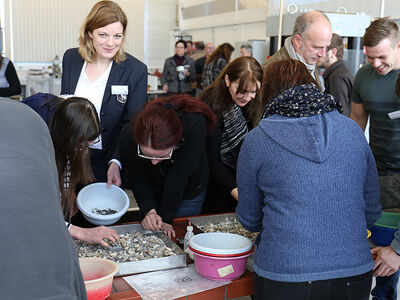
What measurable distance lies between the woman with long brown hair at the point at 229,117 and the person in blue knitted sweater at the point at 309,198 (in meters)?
0.81

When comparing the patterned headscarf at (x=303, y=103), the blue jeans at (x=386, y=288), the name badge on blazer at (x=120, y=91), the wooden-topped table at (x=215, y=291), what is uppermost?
the patterned headscarf at (x=303, y=103)

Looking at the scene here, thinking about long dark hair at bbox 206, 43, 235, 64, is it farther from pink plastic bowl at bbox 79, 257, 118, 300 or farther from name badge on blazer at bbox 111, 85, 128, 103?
pink plastic bowl at bbox 79, 257, 118, 300

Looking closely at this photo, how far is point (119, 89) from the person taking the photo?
92.6 inches

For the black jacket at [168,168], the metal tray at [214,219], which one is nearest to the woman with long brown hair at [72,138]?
the black jacket at [168,168]

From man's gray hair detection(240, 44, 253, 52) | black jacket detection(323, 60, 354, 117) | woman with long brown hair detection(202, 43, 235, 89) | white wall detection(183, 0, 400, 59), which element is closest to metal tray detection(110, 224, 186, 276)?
black jacket detection(323, 60, 354, 117)

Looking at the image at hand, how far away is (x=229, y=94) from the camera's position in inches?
92.7

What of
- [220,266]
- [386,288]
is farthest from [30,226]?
[386,288]

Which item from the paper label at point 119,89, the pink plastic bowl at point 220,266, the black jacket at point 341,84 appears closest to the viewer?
the pink plastic bowl at point 220,266

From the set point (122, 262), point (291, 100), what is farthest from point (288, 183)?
point (122, 262)

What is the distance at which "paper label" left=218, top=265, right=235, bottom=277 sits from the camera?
5.16 ft

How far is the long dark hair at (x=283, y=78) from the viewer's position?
166 centimetres

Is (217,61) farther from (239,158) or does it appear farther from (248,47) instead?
(239,158)

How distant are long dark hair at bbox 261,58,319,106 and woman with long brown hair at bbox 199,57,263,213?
0.55 m

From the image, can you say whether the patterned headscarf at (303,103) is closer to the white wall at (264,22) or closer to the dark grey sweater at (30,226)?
the dark grey sweater at (30,226)
